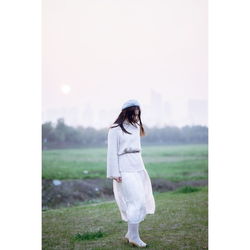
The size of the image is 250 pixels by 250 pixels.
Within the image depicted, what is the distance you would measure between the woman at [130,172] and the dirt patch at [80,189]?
0.24 metres

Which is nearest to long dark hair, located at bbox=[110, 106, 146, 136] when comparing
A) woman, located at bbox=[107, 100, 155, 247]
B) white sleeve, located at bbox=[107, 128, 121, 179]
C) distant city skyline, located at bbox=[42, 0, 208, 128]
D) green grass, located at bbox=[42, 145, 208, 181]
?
woman, located at bbox=[107, 100, 155, 247]

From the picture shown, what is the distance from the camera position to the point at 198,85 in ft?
13.3

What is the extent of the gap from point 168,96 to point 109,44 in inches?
26.8

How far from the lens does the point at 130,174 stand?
364 centimetres

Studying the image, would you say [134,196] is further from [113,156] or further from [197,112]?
[197,112]

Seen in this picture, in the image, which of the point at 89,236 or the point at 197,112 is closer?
the point at 89,236

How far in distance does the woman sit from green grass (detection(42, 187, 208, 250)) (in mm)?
127

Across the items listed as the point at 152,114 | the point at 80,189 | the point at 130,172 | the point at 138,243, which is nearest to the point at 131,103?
the point at 152,114

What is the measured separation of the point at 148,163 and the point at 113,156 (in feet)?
1.55

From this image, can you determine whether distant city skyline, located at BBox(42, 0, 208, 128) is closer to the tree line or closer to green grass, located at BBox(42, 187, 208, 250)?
the tree line

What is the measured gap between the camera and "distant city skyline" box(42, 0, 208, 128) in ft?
13.1

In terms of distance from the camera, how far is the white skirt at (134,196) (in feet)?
11.8

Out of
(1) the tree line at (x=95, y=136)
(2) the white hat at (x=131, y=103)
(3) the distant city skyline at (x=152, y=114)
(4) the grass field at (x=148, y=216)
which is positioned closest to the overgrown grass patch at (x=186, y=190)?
(4) the grass field at (x=148, y=216)
